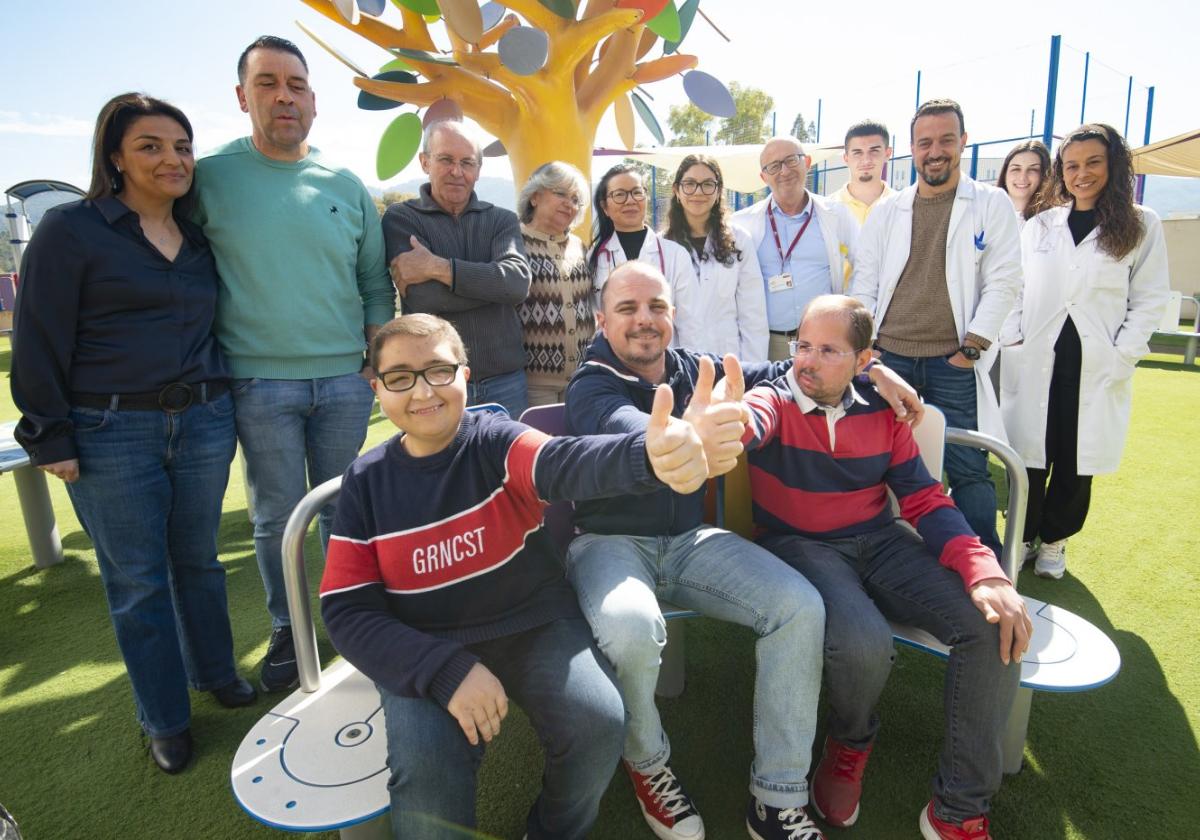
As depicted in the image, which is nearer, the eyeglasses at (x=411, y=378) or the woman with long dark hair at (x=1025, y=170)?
the eyeglasses at (x=411, y=378)

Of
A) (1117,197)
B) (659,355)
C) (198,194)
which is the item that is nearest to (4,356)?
(198,194)

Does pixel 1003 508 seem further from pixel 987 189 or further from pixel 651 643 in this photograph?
pixel 651 643

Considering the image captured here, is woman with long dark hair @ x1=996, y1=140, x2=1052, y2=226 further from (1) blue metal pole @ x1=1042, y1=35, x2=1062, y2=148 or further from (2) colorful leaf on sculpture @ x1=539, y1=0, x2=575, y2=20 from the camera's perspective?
(1) blue metal pole @ x1=1042, y1=35, x2=1062, y2=148

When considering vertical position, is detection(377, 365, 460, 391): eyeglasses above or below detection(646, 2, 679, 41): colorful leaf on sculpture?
below

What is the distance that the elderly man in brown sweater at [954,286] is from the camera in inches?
124

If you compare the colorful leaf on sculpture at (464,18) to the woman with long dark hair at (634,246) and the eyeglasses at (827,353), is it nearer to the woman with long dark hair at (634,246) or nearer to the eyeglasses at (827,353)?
the woman with long dark hair at (634,246)

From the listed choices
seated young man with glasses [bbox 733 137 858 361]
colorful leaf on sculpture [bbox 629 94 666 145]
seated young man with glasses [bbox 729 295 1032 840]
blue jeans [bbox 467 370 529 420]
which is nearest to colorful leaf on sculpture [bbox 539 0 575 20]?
colorful leaf on sculpture [bbox 629 94 666 145]

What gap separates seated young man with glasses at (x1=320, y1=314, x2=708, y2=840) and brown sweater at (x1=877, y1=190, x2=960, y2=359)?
2323 mm

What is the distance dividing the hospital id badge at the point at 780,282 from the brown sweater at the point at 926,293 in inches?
22.4

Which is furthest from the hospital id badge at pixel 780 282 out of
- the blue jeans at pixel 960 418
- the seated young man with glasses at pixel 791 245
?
the blue jeans at pixel 960 418

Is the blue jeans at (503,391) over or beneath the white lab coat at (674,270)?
beneath

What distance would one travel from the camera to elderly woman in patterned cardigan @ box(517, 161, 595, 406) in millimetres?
3160

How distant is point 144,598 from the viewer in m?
2.24

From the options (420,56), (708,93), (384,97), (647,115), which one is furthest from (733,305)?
(647,115)
